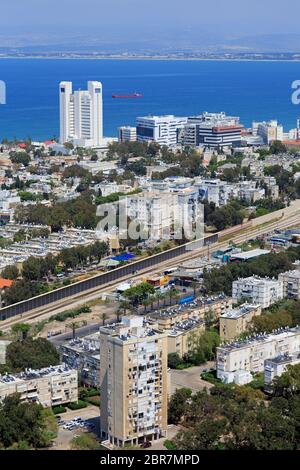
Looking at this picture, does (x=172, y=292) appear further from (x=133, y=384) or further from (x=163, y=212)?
(x=133, y=384)

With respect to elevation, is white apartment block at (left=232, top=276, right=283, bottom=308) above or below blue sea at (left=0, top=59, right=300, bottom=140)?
above

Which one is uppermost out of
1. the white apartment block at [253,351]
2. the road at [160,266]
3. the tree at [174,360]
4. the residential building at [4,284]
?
the white apartment block at [253,351]

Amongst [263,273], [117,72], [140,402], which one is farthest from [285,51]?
[140,402]

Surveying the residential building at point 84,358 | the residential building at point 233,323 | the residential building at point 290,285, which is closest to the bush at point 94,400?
the residential building at point 84,358

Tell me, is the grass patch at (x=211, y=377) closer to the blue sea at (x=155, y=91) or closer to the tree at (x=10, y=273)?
the tree at (x=10, y=273)

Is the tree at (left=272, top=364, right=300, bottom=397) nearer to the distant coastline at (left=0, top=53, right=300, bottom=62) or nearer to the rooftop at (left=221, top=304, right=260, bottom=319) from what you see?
the rooftop at (left=221, top=304, right=260, bottom=319)

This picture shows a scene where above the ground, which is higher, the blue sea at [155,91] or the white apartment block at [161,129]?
the white apartment block at [161,129]

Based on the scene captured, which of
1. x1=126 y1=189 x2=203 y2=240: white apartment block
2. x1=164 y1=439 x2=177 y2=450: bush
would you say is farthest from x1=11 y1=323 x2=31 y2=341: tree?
x1=126 y1=189 x2=203 y2=240: white apartment block
